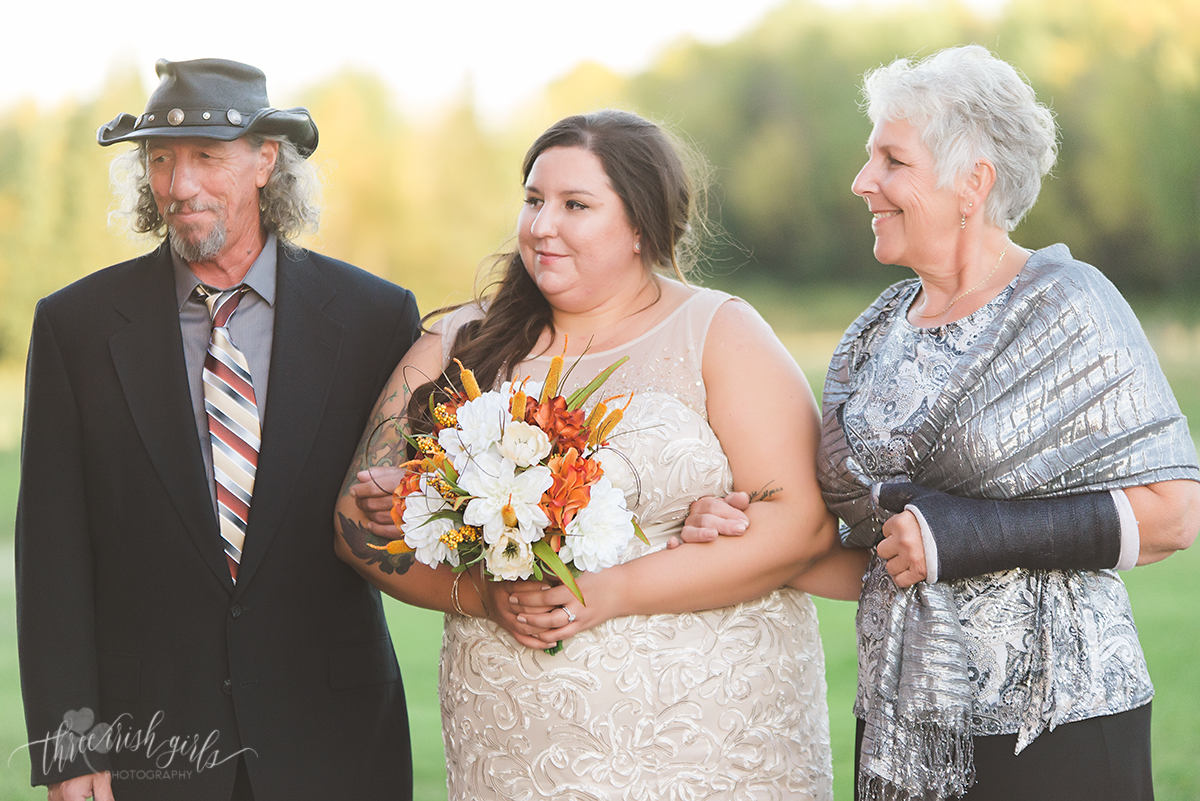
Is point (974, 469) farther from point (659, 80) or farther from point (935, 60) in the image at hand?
point (659, 80)

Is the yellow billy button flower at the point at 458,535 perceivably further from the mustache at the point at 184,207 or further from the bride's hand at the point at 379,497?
the mustache at the point at 184,207

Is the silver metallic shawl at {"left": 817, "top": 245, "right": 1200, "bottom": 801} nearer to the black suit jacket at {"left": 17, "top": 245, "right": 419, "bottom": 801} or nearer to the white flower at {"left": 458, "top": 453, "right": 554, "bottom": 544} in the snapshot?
the white flower at {"left": 458, "top": 453, "right": 554, "bottom": 544}

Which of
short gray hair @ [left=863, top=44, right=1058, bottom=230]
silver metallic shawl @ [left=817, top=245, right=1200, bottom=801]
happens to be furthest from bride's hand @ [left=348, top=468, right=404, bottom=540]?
short gray hair @ [left=863, top=44, right=1058, bottom=230]

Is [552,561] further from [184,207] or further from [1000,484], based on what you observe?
[184,207]

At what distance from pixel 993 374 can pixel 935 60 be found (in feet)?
2.72

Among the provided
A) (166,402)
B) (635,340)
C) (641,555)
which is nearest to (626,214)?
(635,340)

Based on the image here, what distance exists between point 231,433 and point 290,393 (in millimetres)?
194

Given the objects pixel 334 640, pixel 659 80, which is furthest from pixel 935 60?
pixel 659 80

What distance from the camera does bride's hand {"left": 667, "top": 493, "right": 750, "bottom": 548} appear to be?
2.81 m

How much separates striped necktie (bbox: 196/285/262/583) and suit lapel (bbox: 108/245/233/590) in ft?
0.17

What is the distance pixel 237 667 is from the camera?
2.99 metres

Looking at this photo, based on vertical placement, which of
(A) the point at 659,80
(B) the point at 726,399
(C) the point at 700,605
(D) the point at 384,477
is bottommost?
(C) the point at 700,605

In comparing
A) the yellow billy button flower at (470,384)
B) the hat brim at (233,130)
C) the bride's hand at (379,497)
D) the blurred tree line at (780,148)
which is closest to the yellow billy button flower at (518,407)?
the yellow billy button flower at (470,384)

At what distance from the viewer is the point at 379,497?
288 centimetres
